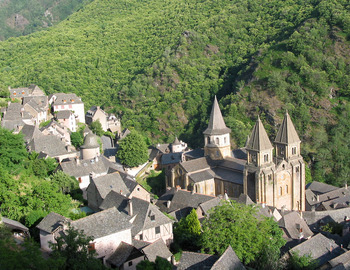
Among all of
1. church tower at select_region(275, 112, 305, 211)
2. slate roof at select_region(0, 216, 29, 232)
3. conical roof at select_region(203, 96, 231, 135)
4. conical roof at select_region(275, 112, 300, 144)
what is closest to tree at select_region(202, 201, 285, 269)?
slate roof at select_region(0, 216, 29, 232)

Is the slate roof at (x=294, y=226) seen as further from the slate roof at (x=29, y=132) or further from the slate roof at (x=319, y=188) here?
the slate roof at (x=29, y=132)

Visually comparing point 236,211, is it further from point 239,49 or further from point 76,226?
point 239,49

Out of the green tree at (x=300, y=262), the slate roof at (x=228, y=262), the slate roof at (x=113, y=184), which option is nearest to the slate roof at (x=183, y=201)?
the slate roof at (x=113, y=184)

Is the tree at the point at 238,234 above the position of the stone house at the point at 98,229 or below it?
below

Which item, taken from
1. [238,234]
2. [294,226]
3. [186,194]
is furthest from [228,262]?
[186,194]

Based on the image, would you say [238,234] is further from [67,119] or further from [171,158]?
[67,119]

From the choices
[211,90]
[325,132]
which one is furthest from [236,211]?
[211,90]
